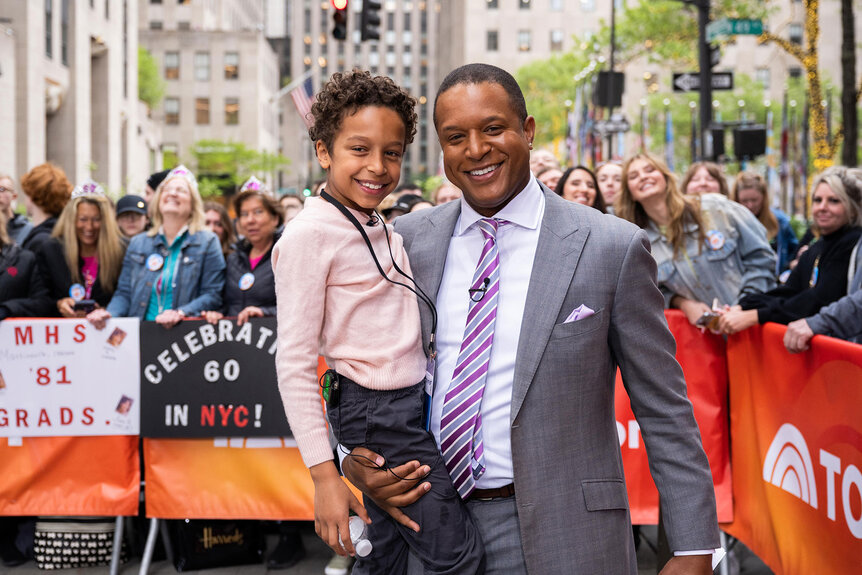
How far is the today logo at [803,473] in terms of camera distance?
13.0 ft

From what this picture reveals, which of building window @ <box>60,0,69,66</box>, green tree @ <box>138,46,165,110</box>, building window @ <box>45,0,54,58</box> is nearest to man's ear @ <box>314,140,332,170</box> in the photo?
building window @ <box>45,0,54,58</box>

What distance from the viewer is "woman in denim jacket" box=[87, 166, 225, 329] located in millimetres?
6680

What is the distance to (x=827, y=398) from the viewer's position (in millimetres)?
4285

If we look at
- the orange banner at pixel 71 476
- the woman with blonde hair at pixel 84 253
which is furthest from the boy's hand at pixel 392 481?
the woman with blonde hair at pixel 84 253

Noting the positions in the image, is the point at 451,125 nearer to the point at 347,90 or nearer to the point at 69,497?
the point at 347,90

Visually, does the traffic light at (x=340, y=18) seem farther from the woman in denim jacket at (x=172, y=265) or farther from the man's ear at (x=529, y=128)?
the man's ear at (x=529, y=128)

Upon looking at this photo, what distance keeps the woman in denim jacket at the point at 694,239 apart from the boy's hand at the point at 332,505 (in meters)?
4.11

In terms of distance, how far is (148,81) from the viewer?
71000mm

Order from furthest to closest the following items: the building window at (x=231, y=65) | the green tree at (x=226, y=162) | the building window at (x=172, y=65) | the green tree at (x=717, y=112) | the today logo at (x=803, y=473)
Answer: the building window at (x=231, y=65)
the building window at (x=172, y=65)
the green tree at (x=226, y=162)
the green tree at (x=717, y=112)
the today logo at (x=803, y=473)

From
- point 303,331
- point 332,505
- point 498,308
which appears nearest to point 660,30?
point 498,308

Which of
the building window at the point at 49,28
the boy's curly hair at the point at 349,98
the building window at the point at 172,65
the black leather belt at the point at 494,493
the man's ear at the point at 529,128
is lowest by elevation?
the black leather belt at the point at 494,493

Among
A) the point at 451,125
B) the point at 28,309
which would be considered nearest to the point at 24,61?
the point at 28,309

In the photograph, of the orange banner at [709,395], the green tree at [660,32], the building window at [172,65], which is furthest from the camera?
the building window at [172,65]

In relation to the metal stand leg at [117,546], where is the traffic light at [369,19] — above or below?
above
